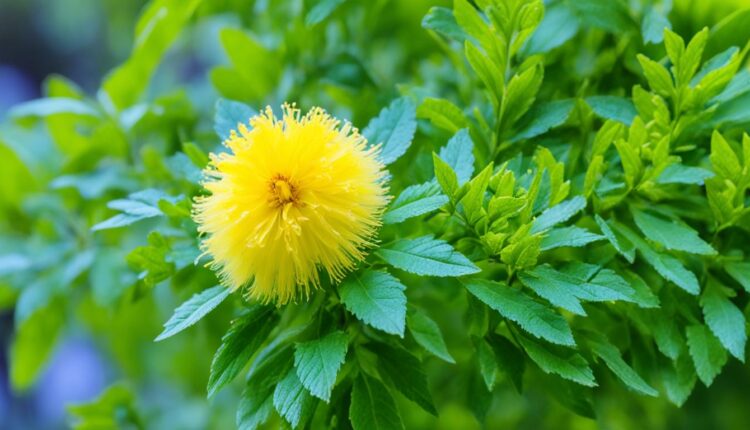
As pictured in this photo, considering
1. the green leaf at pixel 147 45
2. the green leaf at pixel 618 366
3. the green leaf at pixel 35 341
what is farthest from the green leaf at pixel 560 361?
the green leaf at pixel 35 341

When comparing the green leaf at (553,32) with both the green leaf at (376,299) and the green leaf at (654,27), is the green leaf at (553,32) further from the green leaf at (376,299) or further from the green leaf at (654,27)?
the green leaf at (376,299)

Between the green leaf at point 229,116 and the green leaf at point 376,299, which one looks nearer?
the green leaf at point 376,299

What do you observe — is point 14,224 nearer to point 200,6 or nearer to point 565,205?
point 200,6

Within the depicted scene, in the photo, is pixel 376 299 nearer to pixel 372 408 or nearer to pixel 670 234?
pixel 372 408

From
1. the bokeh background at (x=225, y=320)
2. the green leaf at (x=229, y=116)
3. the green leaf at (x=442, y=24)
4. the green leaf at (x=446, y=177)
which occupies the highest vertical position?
the green leaf at (x=442, y=24)

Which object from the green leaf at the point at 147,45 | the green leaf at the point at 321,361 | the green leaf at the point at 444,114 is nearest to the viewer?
the green leaf at the point at 321,361

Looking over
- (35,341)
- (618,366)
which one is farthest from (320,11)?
(35,341)

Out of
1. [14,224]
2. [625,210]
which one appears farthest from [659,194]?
[14,224]
